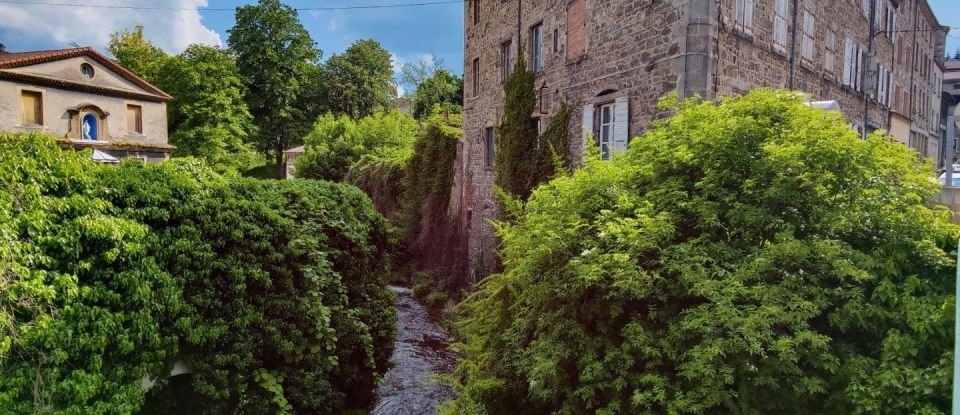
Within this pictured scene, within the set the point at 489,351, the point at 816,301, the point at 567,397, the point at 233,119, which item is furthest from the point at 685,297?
the point at 233,119

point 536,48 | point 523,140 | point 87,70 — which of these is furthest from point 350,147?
point 523,140

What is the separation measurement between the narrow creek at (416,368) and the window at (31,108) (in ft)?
52.1

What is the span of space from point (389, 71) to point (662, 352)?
3942 centimetres

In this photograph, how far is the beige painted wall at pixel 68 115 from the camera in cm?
1958

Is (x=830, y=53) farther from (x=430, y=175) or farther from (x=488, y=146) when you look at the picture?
(x=430, y=175)

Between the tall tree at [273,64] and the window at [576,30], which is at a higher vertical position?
the tall tree at [273,64]

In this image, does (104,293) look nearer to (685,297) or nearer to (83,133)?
(685,297)

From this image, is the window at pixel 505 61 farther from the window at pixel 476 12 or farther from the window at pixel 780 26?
the window at pixel 780 26

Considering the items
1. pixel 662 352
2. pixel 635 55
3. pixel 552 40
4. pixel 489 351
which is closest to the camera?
pixel 662 352

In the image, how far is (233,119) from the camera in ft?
107

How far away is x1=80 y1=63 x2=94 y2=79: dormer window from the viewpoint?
22156 mm

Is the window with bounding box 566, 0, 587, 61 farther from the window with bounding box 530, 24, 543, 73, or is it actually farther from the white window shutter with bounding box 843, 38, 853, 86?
the white window shutter with bounding box 843, 38, 853, 86

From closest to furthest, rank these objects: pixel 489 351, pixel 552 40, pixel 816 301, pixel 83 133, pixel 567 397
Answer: pixel 816 301 → pixel 567 397 → pixel 489 351 → pixel 552 40 → pixel 83 133

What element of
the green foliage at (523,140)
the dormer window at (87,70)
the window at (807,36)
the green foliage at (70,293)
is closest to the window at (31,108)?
the dormer window at (87,70)
